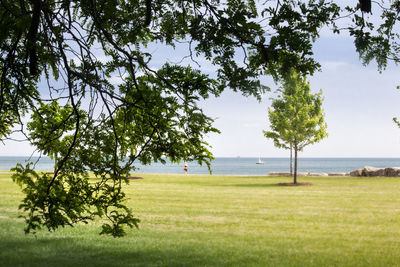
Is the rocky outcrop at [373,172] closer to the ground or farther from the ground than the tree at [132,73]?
closer to the ground

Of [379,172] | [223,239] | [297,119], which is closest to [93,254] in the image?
[223,239]

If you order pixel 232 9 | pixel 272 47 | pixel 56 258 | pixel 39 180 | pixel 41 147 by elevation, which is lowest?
pixel 56 258

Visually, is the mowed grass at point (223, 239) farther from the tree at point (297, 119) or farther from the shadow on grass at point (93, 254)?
the tree at point (297, 119)

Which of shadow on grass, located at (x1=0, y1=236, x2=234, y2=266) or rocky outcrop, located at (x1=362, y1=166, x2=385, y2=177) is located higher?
rocky outcrop, located at (x1=362, y1=166, x2=385, y2=177)

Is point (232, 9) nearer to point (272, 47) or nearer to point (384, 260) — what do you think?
point (272, 47)

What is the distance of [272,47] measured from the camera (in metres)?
5.12

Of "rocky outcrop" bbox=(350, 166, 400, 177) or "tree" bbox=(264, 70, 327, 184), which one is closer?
"tree" bbox=(264, 70, 327, 184)

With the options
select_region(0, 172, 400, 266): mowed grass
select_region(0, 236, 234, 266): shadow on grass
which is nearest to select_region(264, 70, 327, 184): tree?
select_region(0, 172, 400, 266): mowed grass

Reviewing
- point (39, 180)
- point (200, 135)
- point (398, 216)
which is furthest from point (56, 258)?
point (398, 216)

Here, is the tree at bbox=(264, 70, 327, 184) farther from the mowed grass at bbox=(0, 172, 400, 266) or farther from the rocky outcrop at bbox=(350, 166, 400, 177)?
the mowed grass at bbox=(0, 172, 400, 266)

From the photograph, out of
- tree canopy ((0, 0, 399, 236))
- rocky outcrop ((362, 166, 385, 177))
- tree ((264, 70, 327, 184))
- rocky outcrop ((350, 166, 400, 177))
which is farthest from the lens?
rocky outcrop ((362, 166, 385, 177))

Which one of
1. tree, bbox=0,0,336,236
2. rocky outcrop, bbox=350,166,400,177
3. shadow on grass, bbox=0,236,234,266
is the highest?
tree, bbox=0,0,336,236

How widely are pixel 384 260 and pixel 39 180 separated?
6001 millimetres

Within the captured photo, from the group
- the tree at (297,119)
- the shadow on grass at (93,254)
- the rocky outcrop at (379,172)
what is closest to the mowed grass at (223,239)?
the shadow on grass at (93,254)
